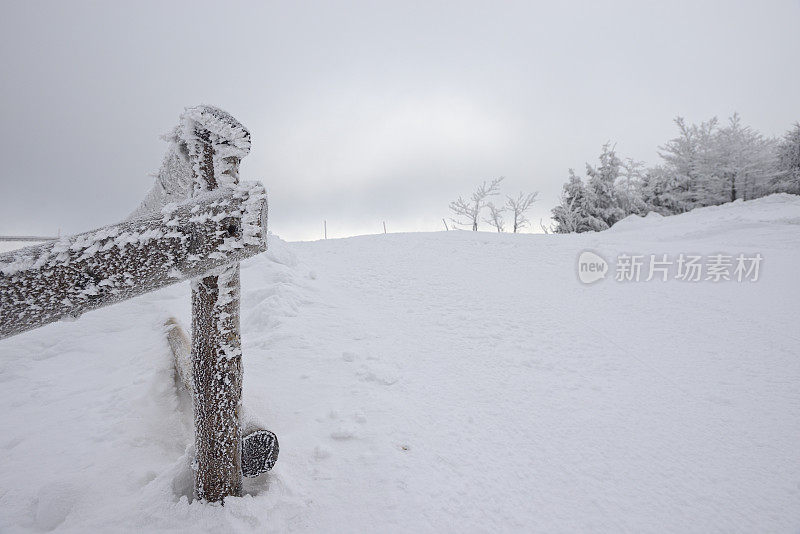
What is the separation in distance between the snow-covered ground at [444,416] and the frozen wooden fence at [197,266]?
0.49m

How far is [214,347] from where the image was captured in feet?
5.89

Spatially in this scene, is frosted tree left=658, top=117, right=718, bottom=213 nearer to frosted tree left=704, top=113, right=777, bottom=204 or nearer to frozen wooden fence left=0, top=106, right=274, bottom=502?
frosted tree left=704, top=113, right=777, bottom=204

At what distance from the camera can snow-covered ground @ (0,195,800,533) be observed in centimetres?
206

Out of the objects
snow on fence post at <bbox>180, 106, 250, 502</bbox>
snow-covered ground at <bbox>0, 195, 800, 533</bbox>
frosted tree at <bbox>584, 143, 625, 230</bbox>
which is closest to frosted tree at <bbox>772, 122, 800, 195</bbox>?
frosted tree at <bbox>584, 143, 625, 230</bbox>

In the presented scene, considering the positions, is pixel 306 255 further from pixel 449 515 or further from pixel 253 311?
pixel 449 515

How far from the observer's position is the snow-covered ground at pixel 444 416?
6.77 feet

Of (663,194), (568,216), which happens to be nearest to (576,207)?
(568,216)

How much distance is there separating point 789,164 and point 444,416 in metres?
25.2

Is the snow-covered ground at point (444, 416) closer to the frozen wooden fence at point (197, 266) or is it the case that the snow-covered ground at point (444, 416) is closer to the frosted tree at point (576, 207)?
the frozen wooden fence at point (197, 266)

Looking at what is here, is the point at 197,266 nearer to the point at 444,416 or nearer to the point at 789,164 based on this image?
the point at 444,416

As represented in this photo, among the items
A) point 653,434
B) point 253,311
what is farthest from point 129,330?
point 653,434

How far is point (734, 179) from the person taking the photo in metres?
19.8

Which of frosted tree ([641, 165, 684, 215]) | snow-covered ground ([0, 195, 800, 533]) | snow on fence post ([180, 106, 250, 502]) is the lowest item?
snow-covered ground ([0, 195, 800, 533])

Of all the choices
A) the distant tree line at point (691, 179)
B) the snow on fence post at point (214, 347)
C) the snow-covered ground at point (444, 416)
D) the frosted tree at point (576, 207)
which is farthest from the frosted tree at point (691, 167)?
the snow on fence post at point (214, 347)
